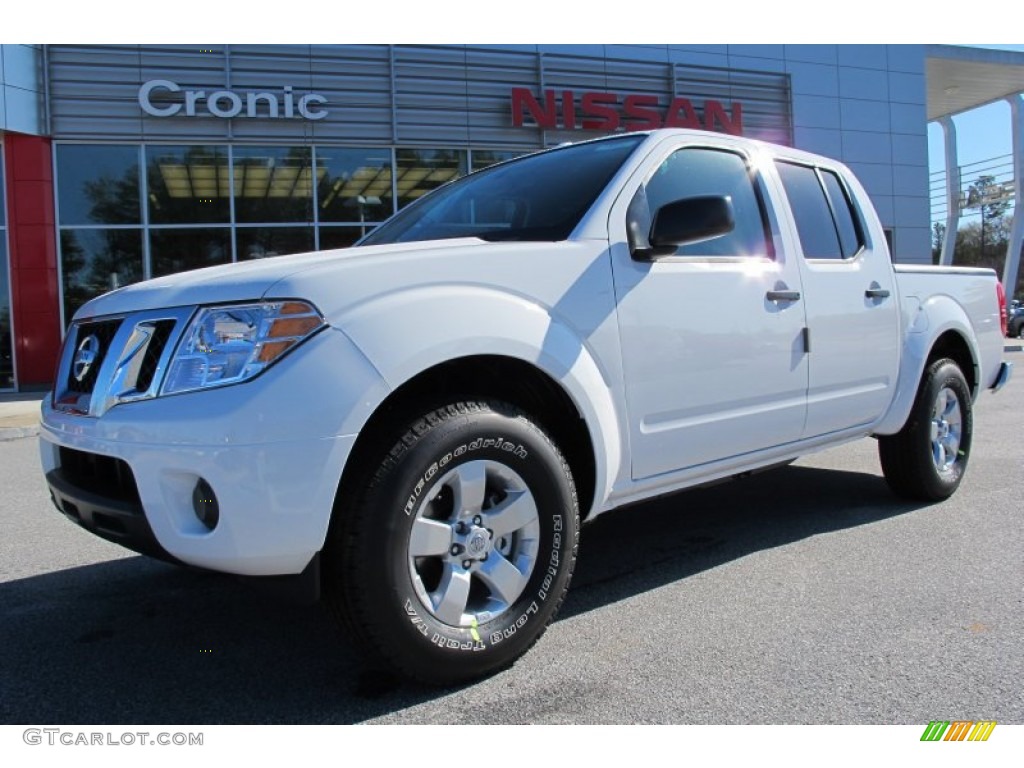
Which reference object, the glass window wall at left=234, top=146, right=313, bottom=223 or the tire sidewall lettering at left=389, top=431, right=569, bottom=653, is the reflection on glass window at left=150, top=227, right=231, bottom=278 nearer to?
the glass window wall at left=234, top=146, right=313, bottom=223

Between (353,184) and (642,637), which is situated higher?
(353,184)

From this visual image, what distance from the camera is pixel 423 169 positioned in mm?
16422

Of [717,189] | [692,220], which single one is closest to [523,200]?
[692,220]

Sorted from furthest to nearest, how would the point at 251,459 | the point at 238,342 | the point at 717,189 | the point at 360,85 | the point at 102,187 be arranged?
the point at 360,85
the point at 102,187
the point at 717,189
the point at 238,342
the point at 251,459

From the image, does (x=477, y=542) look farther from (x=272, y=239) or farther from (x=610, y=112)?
(x=610, y=112)

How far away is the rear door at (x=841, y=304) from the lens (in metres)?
3.75

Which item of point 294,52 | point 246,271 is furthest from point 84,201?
point 246,271

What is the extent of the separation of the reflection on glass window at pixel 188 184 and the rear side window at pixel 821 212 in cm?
1333

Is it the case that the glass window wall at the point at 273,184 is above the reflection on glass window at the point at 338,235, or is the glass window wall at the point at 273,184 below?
above

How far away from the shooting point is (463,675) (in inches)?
96.8

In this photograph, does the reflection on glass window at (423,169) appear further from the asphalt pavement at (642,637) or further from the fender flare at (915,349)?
the asphalt pavement at (642,637)

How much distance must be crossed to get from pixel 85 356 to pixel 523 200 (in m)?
1.75

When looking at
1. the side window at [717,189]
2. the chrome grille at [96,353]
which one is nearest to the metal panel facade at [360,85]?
the side window at [717,189]

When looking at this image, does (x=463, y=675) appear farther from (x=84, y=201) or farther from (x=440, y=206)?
(x=84, y=201)
